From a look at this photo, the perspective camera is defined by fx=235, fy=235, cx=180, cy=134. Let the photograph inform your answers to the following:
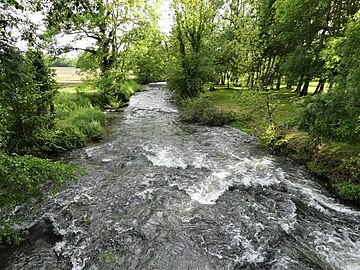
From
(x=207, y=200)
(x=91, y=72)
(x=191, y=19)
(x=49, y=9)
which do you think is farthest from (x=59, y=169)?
(x=191, y=19)

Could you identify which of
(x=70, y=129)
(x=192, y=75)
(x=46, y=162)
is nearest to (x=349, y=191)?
(x=46, y=162)

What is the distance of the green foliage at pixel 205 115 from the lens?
16.7 m

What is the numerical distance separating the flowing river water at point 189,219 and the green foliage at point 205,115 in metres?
6.23

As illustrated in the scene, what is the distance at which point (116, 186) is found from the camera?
26.2ft

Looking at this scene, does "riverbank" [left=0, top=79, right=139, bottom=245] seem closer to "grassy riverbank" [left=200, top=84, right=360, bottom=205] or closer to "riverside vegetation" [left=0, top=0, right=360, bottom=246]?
"riverside vegetation" [left=0, top=0, right=360, bottom=246]

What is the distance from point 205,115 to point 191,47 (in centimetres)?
898

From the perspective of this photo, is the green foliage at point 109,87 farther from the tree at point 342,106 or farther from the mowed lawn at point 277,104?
the tree at point 342,106

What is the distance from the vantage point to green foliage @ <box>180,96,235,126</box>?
16688mm

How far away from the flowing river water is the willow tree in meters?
13.2

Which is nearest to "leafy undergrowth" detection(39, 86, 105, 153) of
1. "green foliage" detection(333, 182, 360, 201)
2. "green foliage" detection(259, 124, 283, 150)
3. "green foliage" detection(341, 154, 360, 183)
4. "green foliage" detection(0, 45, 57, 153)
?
"green foliage" detection(0, 45, 57, 153)

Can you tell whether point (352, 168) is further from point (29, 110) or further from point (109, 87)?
point (109, 87)

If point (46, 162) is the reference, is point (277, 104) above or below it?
below

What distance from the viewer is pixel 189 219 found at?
6312 millimetres

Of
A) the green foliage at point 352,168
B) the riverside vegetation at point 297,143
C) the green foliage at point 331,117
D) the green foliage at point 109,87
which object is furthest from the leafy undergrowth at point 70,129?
the green foliage at point 352,168
